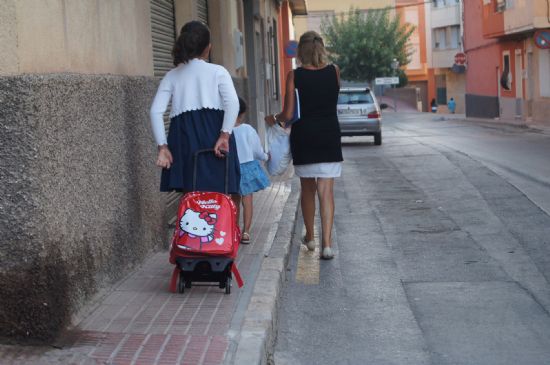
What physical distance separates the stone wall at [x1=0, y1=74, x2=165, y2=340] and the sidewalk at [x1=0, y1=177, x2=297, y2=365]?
5.2 inches

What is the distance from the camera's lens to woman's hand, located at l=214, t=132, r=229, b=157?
640 cm

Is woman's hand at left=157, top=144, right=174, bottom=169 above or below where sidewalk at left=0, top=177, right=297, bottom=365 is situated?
above

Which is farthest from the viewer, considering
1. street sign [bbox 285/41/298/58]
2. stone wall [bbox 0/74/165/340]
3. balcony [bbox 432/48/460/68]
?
balcony [bbox 432/48/460/68]

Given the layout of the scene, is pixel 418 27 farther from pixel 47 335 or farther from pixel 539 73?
pixel 47 335

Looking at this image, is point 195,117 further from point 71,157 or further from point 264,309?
point 264,309

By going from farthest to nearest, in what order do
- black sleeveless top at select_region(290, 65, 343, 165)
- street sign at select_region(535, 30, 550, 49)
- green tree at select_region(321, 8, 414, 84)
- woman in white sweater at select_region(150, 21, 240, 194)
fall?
green tree at select_region(321, 8, 414, 84), street sign at select_region(535, 30, 550, 49), black sleeveless top at select_region(290, 65, 343, 165), woman in white sweater at select_region(150, 21, 240, 194)

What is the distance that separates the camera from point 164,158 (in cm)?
648

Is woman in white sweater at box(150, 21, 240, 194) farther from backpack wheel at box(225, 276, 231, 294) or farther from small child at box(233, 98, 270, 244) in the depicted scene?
small child at box(233, 98, 270, 244)

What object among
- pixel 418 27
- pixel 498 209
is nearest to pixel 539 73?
pixel 498 209

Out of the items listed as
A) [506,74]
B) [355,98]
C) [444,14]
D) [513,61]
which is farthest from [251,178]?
[444,14]

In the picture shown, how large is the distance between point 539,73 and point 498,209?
27.5 m

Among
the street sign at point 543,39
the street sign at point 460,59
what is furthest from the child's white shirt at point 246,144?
the street sign at point 460,59

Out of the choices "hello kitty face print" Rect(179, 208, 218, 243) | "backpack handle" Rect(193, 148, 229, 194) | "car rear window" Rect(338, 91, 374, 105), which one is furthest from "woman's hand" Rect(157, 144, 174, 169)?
"car rear window" Rect(338, 91, 374, 105)

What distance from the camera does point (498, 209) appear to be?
11.2 meters
